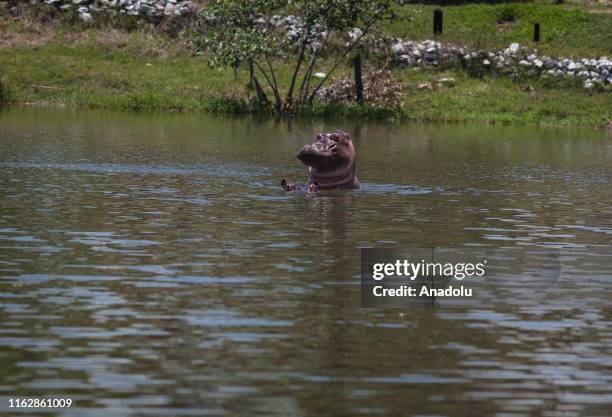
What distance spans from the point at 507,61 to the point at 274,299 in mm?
58250

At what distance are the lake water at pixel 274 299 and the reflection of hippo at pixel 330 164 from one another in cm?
35

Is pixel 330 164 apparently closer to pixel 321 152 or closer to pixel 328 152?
pixel 328 152

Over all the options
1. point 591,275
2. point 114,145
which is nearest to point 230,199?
point 591,275

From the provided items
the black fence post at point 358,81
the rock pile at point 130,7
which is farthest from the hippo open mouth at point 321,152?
the rock pile at point 130,7

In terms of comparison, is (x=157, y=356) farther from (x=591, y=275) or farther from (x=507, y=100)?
(x=507, y=100)

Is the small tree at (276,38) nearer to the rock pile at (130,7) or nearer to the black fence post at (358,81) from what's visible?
the black fence post at (358,81)

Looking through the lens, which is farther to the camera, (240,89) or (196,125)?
(240,89)

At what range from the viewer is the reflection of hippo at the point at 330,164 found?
93.5 ft

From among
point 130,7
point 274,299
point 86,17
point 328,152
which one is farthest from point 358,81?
point 274,299

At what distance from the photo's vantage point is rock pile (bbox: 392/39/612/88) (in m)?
71.2

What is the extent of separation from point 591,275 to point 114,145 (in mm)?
24802

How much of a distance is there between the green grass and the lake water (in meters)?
41.4

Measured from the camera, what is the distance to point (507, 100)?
67.9 m

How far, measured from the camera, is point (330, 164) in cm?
2914
